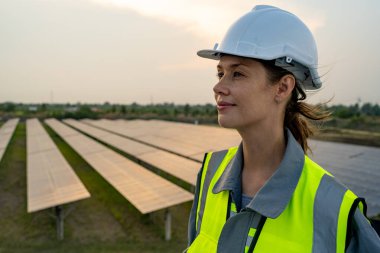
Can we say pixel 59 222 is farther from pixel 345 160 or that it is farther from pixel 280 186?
pixel 345 160

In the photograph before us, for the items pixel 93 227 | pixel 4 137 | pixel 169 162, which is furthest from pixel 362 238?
pixel 4 137

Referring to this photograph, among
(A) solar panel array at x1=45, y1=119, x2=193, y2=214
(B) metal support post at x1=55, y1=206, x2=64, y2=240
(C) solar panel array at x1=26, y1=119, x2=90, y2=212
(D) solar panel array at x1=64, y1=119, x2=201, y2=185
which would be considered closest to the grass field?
Answer: (B) metal support post at x1=55, y1=206, x2=64, y2=240

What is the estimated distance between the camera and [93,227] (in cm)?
916

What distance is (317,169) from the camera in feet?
4.39

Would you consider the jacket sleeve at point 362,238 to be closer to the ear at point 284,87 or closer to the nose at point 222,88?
the ear at point 284,87

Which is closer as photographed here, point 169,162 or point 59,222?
point 59,222

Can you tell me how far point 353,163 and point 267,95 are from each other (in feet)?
46.8

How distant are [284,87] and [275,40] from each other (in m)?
0.20

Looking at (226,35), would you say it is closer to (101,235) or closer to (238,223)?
(238,223)

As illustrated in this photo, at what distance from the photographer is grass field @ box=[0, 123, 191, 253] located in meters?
8.16

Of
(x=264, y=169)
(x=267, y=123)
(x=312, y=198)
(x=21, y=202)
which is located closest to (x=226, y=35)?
(x=267, y=123)

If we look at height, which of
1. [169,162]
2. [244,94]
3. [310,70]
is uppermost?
[310,70]

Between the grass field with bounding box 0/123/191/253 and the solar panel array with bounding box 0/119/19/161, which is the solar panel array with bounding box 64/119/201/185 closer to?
the grass field with bounding box 0/123/191/253

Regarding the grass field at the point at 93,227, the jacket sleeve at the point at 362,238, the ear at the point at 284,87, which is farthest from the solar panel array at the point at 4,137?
the jacket sleeve at the point at 362,238
